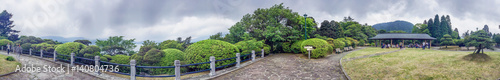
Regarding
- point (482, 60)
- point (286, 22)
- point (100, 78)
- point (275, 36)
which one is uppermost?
point (286, 22)

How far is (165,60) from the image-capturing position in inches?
415

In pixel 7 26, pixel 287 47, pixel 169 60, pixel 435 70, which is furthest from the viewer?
pixel 7 26

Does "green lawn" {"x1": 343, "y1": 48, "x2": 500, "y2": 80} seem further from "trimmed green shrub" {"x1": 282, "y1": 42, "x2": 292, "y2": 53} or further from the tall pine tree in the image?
the tall pine tree

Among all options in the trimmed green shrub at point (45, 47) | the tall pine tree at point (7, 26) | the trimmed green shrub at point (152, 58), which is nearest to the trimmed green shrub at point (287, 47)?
the trimmed green shrub at point (152, 58)

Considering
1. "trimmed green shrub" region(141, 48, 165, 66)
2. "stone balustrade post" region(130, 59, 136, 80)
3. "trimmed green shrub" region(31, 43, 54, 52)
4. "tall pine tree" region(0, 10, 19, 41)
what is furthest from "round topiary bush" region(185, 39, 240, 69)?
"tall pine tree" region(0, 10, 19, 41)

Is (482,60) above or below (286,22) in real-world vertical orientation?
below

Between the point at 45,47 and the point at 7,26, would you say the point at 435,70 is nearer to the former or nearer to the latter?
the point at 45,47

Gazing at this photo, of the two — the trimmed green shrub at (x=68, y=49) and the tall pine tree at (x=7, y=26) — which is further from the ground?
the tall pine tree at (x=7, y=26)

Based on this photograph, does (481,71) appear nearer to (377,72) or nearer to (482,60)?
(482,60)

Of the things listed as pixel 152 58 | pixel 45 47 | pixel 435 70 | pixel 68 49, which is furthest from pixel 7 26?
pixel 435 70

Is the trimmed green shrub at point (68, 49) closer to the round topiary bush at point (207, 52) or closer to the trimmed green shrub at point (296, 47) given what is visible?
the round topiary bush at point (207, 52)

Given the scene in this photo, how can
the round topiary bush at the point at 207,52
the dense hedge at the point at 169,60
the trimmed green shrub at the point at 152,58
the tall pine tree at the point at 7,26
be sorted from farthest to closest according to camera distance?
the tall pine tree at the point at 7,26 < the trimmed green shrub at the point at 152,58 < the dense hedge at the point at 169,60 < the round topiary bush at the point at 207,52

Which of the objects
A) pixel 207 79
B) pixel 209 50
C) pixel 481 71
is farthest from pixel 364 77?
pixel 209 50

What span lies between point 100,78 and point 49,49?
12.2 m
